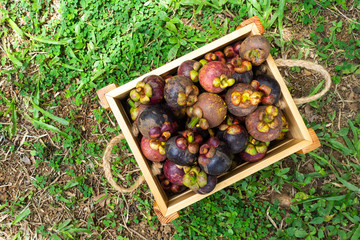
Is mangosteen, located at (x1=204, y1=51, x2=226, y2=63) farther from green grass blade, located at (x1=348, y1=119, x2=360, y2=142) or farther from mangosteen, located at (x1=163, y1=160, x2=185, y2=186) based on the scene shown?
green grass blade, located at (x1=348, y1=119, x2=360, y2=142)

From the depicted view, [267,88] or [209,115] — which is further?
[267,88]

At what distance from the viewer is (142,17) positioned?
3.02 meters

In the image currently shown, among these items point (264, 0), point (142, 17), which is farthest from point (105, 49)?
point (264, 0)

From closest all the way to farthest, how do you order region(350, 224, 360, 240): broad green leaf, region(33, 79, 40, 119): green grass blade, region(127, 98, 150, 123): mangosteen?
1. region(127, 98, 150, 123): mangosteen
2. region(350, 224, 360, 240): broad green leaf
3. region(33, 79, 40, 119): green grass blade

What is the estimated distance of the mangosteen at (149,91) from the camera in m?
2.02

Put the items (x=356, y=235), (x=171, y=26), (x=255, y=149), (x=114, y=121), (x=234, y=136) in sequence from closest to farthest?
1. (x=234, y=136)
2. (x=255, y=149)
3. (x=356, y=235)
4. (x=171, y=26)
5. (x=114, y=121)

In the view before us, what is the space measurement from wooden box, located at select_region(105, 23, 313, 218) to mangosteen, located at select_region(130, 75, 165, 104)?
14 centimetres

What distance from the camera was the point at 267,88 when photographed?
2.04 metres

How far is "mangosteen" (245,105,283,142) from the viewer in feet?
6.39

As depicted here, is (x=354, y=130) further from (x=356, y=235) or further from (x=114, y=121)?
(x=114, y=121)

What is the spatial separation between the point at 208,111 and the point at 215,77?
0.27 meters

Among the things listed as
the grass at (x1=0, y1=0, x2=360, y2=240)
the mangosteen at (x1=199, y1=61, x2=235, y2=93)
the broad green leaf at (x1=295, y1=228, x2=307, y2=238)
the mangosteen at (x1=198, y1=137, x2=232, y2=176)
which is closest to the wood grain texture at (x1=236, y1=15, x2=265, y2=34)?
the mangosteen at (x1=199, y1=61, x2=235, y2=93)

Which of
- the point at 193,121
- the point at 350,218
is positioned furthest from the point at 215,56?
the point at 350,218

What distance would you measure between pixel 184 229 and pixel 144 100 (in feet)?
5.67
